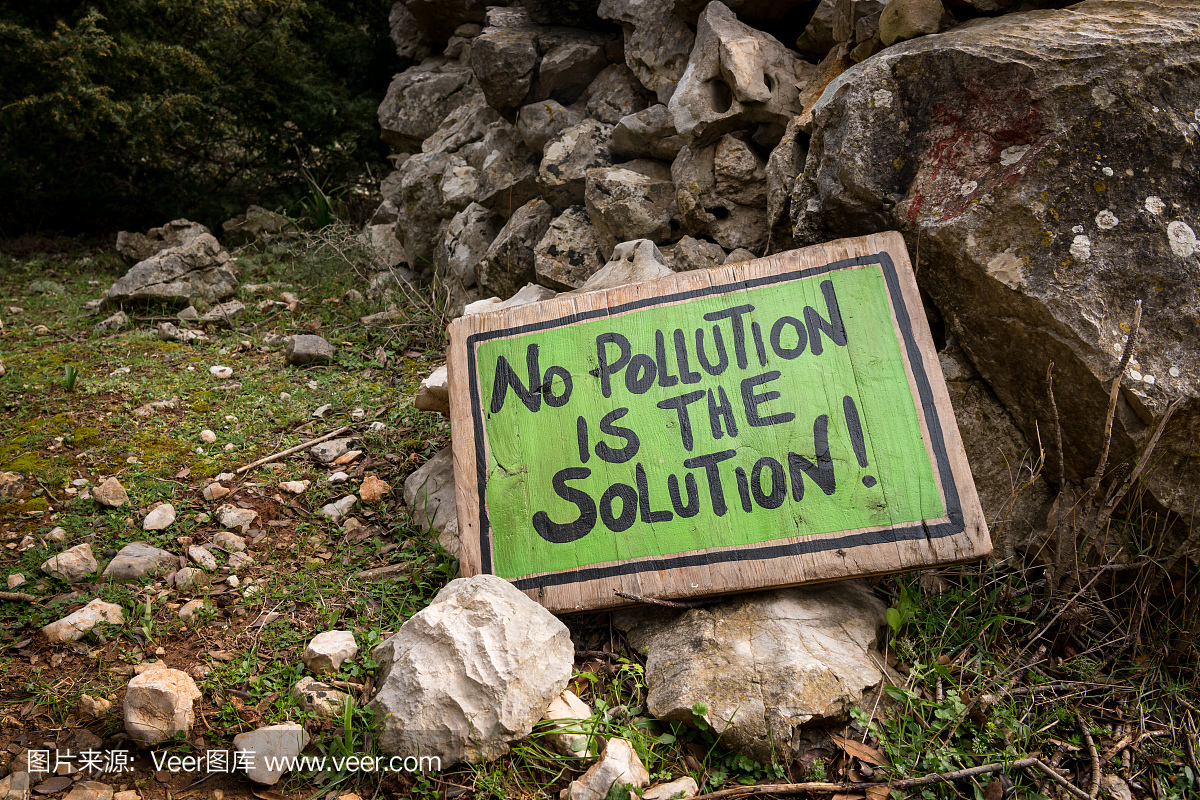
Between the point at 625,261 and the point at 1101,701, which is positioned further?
the point at 625,261

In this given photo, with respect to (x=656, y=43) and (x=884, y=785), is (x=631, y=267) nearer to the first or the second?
(x=656, y=43)

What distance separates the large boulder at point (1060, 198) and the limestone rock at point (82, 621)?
2.31 metres

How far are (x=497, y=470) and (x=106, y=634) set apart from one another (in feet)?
3.40

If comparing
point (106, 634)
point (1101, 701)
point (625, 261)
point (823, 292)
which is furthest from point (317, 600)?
point (1101, 701)

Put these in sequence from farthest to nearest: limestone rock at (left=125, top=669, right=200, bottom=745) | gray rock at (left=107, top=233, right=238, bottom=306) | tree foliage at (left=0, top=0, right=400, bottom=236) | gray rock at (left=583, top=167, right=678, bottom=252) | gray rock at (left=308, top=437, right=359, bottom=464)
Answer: tree foliage at (left=0, top=0, right=400, bottom=236), gray rock at (left=107, top=233, right=238, bottom=306), gray rock at (left=583, top=167, right=678, bottom=252), gray rock at (left=308, top=437, right=359, bottom=464), limestone rock at (left=125, top=669, right=200, bottom=745)

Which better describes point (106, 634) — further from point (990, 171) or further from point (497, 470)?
point (990, 171)

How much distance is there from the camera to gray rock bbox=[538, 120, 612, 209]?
3096 millimetres

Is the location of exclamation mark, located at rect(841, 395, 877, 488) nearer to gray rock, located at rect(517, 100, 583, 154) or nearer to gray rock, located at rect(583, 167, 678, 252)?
gray rock, located at rect(583, 167, 678, 252)

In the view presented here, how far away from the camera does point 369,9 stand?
208 inches

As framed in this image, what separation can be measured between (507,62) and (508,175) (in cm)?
55

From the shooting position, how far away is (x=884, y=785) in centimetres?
136

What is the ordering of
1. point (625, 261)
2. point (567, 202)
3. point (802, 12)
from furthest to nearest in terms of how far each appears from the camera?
point (567, 202)
point (802, 12)
point (625, 261)

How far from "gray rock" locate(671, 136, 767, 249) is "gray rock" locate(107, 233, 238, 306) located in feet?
9.38

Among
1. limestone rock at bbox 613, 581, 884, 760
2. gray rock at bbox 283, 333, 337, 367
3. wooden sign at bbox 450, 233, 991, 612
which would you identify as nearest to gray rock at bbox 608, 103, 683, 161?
wooden sign at bbox 450, 233, 991, 612
